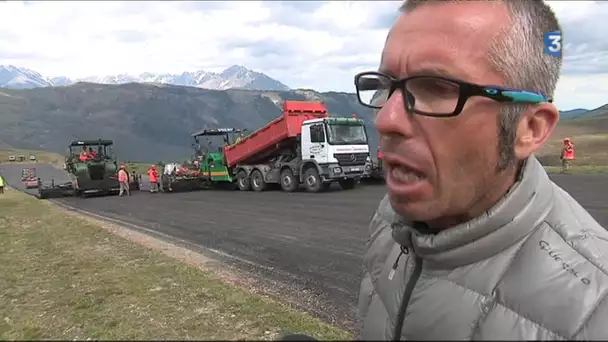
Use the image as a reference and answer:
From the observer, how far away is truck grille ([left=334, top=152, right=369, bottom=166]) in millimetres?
18547

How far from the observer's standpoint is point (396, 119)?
1.19m

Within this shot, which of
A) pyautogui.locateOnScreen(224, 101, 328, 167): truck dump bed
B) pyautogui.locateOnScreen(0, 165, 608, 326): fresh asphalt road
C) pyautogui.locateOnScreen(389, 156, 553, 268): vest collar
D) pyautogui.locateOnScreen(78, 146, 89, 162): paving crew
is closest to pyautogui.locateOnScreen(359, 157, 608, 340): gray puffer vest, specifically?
pyautogui.locateOnScreen(389, 156, 553, 268): vest collar

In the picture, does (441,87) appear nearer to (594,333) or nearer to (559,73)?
(559,73)

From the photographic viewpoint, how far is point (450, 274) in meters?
1.27

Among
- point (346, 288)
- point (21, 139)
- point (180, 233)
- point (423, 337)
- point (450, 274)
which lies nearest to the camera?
point (423, 337)

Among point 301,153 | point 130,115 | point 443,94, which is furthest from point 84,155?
point 130,115

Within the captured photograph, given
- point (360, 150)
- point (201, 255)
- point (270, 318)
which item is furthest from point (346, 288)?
point (360, 150)

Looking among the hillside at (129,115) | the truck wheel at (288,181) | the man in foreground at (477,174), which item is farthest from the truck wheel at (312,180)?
the hillside at (129,115)

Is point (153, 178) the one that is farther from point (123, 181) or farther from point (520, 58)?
point (520, 58)

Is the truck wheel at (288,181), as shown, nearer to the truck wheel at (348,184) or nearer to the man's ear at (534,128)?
the truck wheel at (348,184)

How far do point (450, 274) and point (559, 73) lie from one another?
2.01 feet

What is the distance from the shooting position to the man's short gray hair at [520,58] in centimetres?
122

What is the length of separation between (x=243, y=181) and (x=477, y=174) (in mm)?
20793

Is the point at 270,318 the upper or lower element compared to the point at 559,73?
lower
